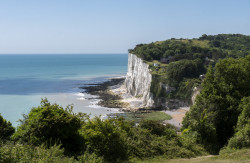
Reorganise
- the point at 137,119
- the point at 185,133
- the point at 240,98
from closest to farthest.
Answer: the point at 185,133 → the point at 240,98 → the point at 137,119

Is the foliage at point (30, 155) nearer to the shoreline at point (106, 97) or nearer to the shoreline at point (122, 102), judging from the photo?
the shoreline at point (122, 102)

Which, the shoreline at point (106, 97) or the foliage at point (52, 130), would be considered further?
the shoreline at point (106, 97)

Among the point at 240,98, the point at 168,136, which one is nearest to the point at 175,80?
the point at 240,98

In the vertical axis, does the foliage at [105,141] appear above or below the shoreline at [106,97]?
above

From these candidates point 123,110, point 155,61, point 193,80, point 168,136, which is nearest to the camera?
point 168,136

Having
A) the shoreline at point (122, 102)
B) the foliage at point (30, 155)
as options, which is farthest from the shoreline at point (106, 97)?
the foliage at point (30, 155)

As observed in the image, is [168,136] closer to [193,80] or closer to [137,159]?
[137,159]
